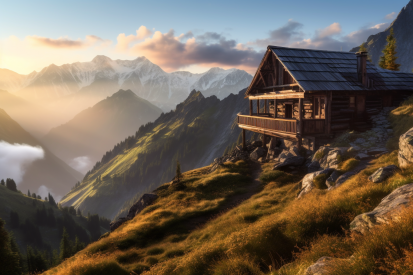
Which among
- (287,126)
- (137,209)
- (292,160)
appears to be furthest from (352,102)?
(137,209)

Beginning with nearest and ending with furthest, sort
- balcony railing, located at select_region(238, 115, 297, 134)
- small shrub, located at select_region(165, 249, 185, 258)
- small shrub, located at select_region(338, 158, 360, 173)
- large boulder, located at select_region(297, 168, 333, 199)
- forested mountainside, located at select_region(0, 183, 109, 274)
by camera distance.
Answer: small shrub, located at select_region(165, 249, 185, 258)
large boulder, located at select_region(297, 168, 333, 199)
small shrub, located at select_region(338, 158, 360, 173)
balcony railing, located at select_region(238, 115, 297, 134)
forested mountainside, located at select_region(0, 183, 109, 274)

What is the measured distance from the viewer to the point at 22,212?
158 m

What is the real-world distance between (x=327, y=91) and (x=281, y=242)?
57.3 feet

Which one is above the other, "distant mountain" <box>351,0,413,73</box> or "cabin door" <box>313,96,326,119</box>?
"distant mountain" <box>351,0,413,73</box>

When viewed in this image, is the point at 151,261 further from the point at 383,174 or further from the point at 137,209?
the point at 137,209

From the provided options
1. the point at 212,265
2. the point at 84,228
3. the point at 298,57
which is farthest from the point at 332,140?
the point at 84,228

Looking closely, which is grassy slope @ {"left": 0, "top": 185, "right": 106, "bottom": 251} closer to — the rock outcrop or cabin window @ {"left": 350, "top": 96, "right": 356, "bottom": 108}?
the rock outcrop

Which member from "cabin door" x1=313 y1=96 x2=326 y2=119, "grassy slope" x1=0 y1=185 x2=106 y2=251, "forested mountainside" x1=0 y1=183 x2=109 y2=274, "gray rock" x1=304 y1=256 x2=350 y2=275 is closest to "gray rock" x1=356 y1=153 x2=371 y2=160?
"cabin door" x1=313 y1=96 x2=326 y2=119

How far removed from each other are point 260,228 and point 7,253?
61.8 ft

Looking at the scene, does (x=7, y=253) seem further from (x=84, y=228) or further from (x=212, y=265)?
(x=84, y=228)

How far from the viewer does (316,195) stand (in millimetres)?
11141

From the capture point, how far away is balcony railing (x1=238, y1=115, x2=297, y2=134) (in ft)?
71.0

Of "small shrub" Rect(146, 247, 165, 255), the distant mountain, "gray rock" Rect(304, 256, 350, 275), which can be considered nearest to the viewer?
"gray rock" Rect(304, 256, 350, 275)

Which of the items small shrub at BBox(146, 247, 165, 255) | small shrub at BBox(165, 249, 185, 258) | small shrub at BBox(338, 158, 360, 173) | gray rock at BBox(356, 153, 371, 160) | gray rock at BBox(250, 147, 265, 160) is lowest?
small shrub at BBox(146, 247, 165, 255)
